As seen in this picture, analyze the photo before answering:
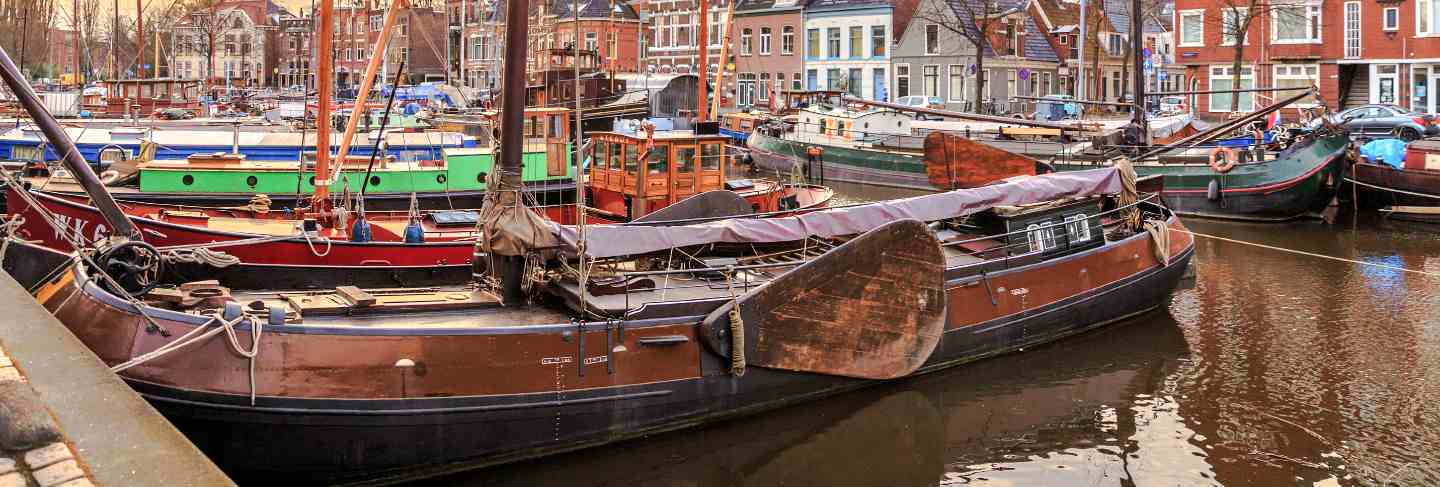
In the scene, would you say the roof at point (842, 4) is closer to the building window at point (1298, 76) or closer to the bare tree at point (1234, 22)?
the bare tree at point (1234, 22)

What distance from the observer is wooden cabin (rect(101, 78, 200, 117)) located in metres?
41.9

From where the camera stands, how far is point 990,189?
1623 cm

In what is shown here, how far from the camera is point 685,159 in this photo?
19.7m

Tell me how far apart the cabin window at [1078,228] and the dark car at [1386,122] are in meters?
23.7

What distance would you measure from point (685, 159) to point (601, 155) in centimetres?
183

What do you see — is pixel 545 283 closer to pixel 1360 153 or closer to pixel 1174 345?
pixel 1174 345

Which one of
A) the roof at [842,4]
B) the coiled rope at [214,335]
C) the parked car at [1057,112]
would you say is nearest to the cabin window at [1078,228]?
the coiled rope at [214,335]

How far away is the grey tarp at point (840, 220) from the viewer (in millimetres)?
12628

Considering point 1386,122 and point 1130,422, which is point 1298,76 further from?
point 1130,422

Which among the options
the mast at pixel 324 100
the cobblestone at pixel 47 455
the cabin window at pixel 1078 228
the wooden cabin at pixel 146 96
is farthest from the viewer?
the wooden cabin at pixel 146 96

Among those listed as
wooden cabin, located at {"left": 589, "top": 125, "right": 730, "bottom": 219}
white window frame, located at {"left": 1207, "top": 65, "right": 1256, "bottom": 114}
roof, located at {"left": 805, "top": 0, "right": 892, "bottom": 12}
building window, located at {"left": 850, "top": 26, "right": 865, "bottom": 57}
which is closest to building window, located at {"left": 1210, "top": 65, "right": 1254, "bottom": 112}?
white window frame, located at {"left": 1207, "top": 65, "right": 1256, "bottom": 114}

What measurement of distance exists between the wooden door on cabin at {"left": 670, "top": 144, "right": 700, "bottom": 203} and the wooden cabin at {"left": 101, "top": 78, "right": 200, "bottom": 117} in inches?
1065

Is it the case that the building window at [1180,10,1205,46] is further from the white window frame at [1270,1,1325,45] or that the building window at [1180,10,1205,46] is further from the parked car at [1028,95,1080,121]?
the parked car at [1028,95,1080,121]

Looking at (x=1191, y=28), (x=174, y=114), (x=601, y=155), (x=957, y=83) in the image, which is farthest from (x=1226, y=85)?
(x=174, y=114)
